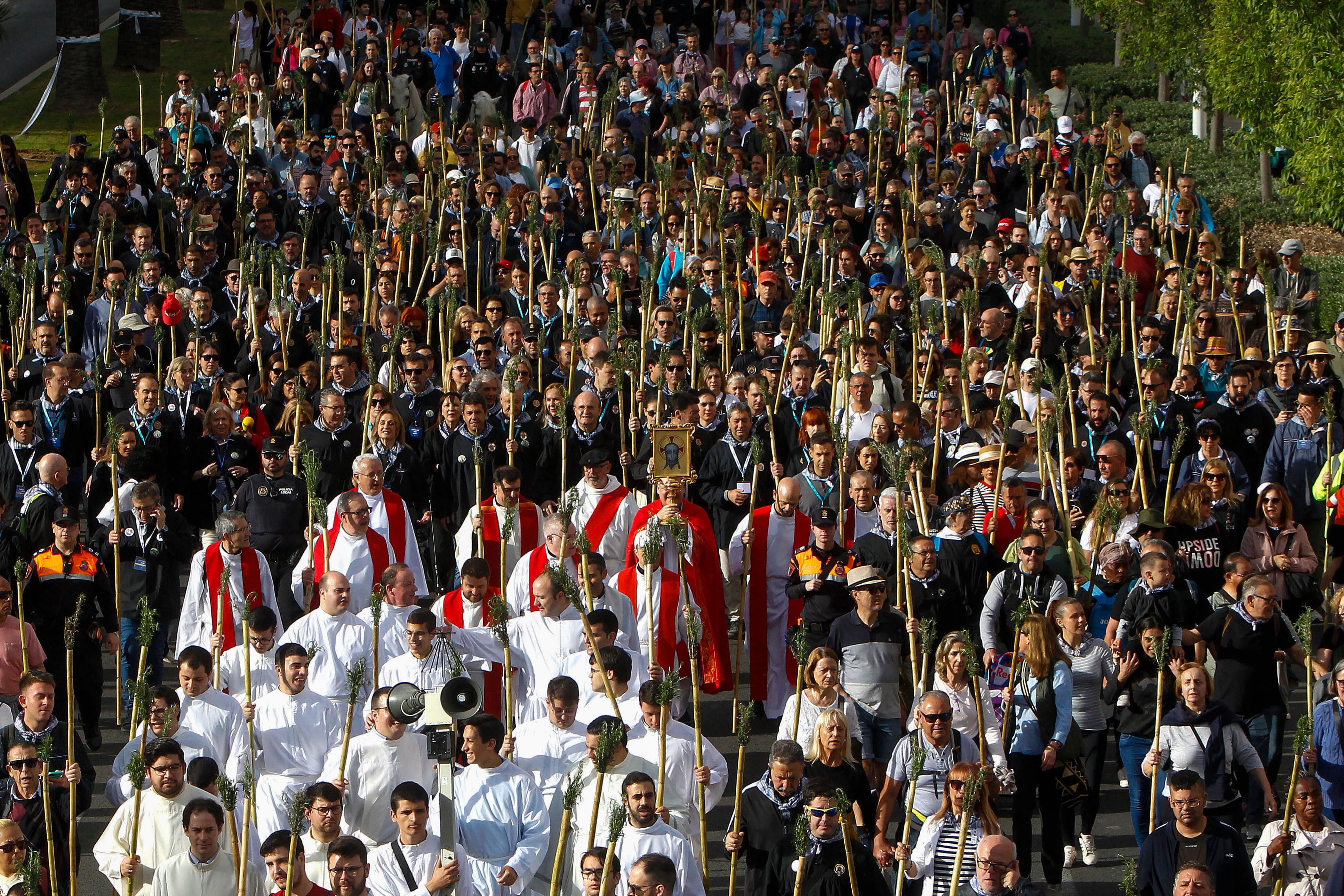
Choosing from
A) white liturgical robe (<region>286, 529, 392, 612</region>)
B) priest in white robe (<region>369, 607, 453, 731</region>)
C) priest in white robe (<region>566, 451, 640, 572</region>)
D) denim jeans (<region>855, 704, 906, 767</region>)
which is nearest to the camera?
priest in white robe (<region>369, 607, 453, 731</region>)

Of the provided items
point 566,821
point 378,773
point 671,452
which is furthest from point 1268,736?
point 378,773

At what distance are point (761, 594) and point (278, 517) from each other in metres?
2.96

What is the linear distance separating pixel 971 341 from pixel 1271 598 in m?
4.47

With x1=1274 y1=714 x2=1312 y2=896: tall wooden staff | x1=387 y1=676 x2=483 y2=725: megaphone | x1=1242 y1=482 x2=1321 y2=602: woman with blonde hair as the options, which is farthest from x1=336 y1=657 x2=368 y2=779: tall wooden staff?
x1=1242 y1=482 x2=1321 y2=602: woman with blonde hair

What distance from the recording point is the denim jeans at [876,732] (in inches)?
397

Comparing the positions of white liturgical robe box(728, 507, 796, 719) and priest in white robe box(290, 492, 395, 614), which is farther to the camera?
white liturgical robe box(728, 507, 796, 719)

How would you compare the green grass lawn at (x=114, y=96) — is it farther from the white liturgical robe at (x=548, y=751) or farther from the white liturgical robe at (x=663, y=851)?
the white liturgical robe at (x=663, y=851)

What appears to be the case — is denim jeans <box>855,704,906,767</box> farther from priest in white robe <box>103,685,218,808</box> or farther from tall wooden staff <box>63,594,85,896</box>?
tall wooden staff <box>63,594,85,896</box>

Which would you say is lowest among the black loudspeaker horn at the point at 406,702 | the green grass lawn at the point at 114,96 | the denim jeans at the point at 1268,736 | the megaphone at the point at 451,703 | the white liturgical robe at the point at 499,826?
the denim jeans at the point at 1268,736

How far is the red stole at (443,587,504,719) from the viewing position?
420 inches

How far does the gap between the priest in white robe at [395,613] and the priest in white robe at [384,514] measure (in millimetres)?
1030

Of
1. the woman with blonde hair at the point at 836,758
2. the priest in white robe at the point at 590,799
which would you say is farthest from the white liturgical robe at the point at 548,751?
the woman with blonde hair at the point at 836,758

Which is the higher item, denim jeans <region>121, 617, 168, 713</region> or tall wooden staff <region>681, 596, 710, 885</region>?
tall wooden staff <region>681, 596, 710, 885</region>

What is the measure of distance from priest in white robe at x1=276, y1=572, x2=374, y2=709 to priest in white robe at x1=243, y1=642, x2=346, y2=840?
53cm
